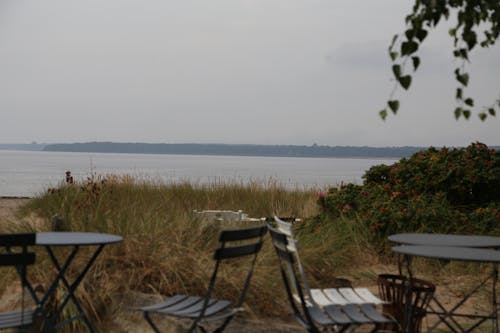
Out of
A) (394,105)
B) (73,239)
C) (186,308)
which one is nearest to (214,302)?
(186,308)

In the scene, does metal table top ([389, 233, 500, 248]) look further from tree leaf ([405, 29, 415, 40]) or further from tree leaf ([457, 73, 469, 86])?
tree leaf ([405, 29, 415, 40])

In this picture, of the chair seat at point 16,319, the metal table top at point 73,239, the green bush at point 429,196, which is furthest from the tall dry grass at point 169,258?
the chair seat at point 16,319

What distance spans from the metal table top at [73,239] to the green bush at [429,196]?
5291 mm

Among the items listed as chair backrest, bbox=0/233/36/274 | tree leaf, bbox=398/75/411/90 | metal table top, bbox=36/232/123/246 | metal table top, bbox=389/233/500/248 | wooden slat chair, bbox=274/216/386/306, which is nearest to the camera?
tree leaf, bbox=398/75/411/90

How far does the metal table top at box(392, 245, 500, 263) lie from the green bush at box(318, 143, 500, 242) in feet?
14.0

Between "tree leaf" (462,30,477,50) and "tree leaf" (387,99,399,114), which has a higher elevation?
"tree leaf" (462,30,477,50)

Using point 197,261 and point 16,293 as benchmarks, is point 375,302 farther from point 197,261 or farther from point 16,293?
point 16,293

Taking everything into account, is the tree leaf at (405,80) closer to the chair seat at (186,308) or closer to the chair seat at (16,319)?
the chair seat at (186,308)

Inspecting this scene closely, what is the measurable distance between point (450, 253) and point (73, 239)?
2.50 metres

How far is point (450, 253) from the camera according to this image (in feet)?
14.6

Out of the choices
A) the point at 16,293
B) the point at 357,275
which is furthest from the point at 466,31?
the point at 357,275

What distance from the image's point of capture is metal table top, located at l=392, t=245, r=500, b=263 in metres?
4.21

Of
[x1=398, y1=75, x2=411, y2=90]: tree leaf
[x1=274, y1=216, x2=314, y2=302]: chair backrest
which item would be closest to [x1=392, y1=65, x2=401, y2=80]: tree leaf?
[x1=398, y1=75, x2=411, y2=90]: tree leaf

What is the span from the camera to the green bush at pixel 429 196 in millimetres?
9055
